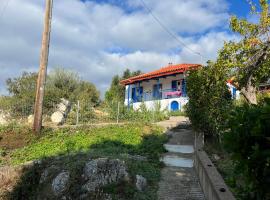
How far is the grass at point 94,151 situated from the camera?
8.14m

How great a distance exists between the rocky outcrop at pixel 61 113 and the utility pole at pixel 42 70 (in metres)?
3.85

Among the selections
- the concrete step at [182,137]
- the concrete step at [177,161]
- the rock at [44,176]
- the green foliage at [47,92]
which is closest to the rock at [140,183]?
the rock at [44,176]

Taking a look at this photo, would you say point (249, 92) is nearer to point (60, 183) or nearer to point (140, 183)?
point (140, 183)

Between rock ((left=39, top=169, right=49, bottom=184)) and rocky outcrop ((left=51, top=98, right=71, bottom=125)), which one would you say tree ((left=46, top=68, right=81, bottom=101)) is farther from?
rock ((left=39, top=169, right=49, bottom=184))

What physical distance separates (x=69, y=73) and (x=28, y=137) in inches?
575

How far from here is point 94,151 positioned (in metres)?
10.5

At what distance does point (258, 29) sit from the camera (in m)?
12.8

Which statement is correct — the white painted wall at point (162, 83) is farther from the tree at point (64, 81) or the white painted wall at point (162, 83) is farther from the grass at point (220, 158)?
the grass at point (220, 158)

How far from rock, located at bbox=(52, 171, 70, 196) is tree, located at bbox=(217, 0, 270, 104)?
7.18m

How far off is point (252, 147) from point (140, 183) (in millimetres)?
5453

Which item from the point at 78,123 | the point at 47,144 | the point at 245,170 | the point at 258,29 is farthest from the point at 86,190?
the point at 78,123

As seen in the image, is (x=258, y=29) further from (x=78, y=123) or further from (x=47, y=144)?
(x=78, y=123)

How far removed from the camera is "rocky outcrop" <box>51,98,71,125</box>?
19828 millimetres

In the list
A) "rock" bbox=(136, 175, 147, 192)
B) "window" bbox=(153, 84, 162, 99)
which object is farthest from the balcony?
"rock" bbox=(136, 175, 147, 192)
